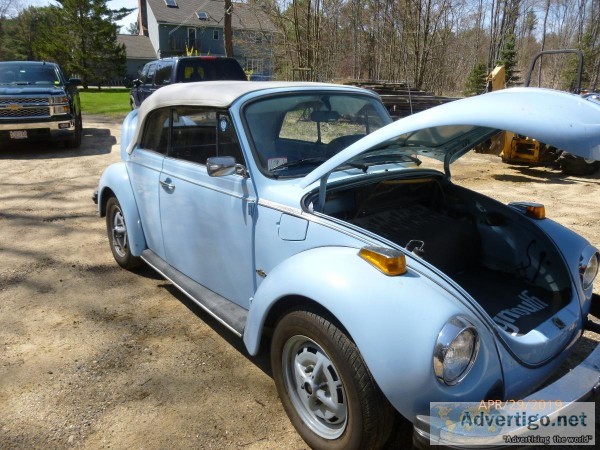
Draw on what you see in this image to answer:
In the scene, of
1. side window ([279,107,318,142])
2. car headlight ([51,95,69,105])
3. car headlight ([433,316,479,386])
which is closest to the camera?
car headlight ([433,316,479,386])

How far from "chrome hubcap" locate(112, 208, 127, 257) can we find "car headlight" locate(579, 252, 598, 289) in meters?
3.88

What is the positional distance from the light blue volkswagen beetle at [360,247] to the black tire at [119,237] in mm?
287

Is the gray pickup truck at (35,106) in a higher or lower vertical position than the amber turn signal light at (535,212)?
higher

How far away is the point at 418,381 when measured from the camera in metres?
1.93

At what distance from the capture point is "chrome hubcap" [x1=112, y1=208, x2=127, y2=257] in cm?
467

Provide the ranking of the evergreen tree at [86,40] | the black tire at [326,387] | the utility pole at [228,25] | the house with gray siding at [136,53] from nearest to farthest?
the black tire at [326,387] < the utility pole at [228,25] < the evergreen tree at [86,40] < the house with gray siding at [136,53]

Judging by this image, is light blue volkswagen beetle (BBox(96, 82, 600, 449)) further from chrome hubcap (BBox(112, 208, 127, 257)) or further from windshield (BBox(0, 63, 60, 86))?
windshield (BBox(0, 63, 60, 86))

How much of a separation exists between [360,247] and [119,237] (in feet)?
10.7

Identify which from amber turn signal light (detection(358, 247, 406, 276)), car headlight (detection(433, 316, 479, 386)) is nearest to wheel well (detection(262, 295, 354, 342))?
amber turn signal light (detection(358, 247, 406, 276))

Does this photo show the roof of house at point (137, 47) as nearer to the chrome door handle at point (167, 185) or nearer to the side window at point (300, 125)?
the chrome door handle at point (167, 185)

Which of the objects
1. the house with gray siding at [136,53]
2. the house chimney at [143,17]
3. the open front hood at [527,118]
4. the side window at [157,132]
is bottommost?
the side window at [157,132]

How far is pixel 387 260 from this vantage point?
2.18 m

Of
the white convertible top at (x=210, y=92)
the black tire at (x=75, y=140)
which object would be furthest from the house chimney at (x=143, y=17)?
the white convertible top at (x=210, y=92)

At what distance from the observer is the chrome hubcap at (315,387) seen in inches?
91.9
